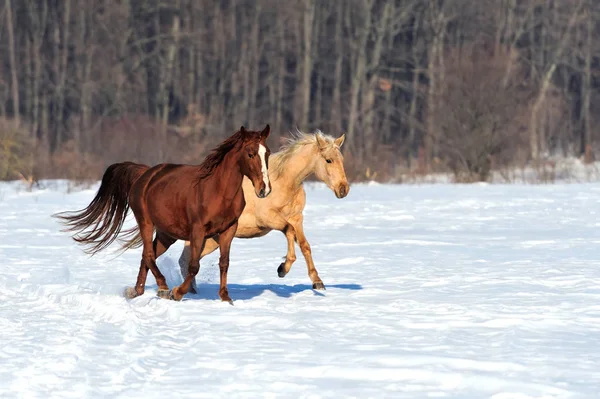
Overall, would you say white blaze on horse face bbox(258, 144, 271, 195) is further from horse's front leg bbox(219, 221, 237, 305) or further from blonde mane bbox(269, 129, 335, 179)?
blonde mane bbox(269, 129, 335, 179)

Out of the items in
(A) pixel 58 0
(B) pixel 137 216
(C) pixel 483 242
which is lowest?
(C) pixel 483 242

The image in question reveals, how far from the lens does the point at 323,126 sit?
42906 millimetres

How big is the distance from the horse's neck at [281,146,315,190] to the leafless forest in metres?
25.2

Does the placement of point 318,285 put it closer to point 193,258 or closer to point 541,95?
point 193,258

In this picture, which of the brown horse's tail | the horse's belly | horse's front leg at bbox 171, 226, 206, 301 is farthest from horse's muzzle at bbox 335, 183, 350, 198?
the brown horse's tail

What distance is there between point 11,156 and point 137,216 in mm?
20264

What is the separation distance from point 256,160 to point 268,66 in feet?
133

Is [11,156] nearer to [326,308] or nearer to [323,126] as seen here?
[323,126]

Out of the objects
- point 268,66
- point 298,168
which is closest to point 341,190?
point 298,168

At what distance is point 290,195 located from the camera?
10164 mm

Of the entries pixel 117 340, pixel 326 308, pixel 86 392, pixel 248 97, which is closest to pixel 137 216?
pixel 326 308

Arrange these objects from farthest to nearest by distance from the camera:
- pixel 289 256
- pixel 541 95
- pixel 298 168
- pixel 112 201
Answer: pixel 541 95 → pixel 112 201 → pixel 298 168 → pixel 289 256

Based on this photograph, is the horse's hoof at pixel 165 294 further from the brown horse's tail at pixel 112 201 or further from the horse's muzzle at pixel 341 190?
the horse's muzzle at pixel 341 190

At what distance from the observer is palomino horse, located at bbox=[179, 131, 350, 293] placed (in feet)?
33.0
